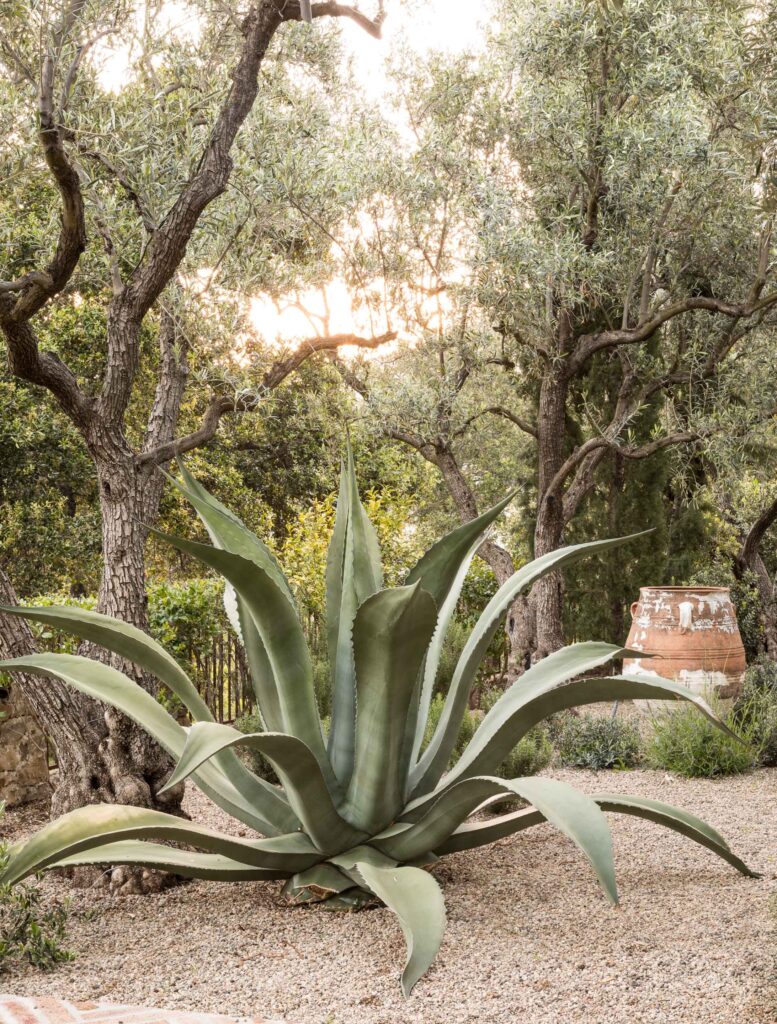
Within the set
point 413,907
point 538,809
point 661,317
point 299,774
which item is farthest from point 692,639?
point 413,907

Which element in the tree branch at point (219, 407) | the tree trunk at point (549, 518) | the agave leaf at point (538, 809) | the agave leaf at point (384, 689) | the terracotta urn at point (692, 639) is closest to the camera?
the agave leaf at point (538, 809)

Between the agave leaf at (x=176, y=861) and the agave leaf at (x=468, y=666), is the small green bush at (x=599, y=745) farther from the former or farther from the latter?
the agave leaf at (x=176, y=861)

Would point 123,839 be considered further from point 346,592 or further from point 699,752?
point 699,752

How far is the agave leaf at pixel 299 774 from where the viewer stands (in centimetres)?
246

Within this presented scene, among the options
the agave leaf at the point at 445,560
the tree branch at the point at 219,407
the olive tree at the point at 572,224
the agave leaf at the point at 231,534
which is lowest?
the agave leaf at the point at 445,560

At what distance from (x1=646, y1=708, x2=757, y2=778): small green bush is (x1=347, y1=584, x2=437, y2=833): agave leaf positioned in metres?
2.83

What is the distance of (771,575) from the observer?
12.3 meters

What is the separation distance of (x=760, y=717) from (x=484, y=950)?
12.4 ft

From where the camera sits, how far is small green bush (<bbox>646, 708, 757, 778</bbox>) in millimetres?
5539

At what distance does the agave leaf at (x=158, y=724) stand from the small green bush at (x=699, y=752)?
306 centimetres

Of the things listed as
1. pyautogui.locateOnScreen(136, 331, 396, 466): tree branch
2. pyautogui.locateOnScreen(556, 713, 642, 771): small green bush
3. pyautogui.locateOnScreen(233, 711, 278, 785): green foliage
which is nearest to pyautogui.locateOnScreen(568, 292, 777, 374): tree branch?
pyautogui.locateOnScreen(136, 331, 396, 466): tree branch

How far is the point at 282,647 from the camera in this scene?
3.18m

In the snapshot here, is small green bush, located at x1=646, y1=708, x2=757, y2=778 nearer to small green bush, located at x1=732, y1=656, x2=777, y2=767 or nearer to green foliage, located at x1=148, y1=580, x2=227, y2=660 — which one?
small green bush, located at x1=732, y1=656, x2=777, y2=767

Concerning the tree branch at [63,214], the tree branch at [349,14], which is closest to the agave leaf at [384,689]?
the tree branch at [63,214]
